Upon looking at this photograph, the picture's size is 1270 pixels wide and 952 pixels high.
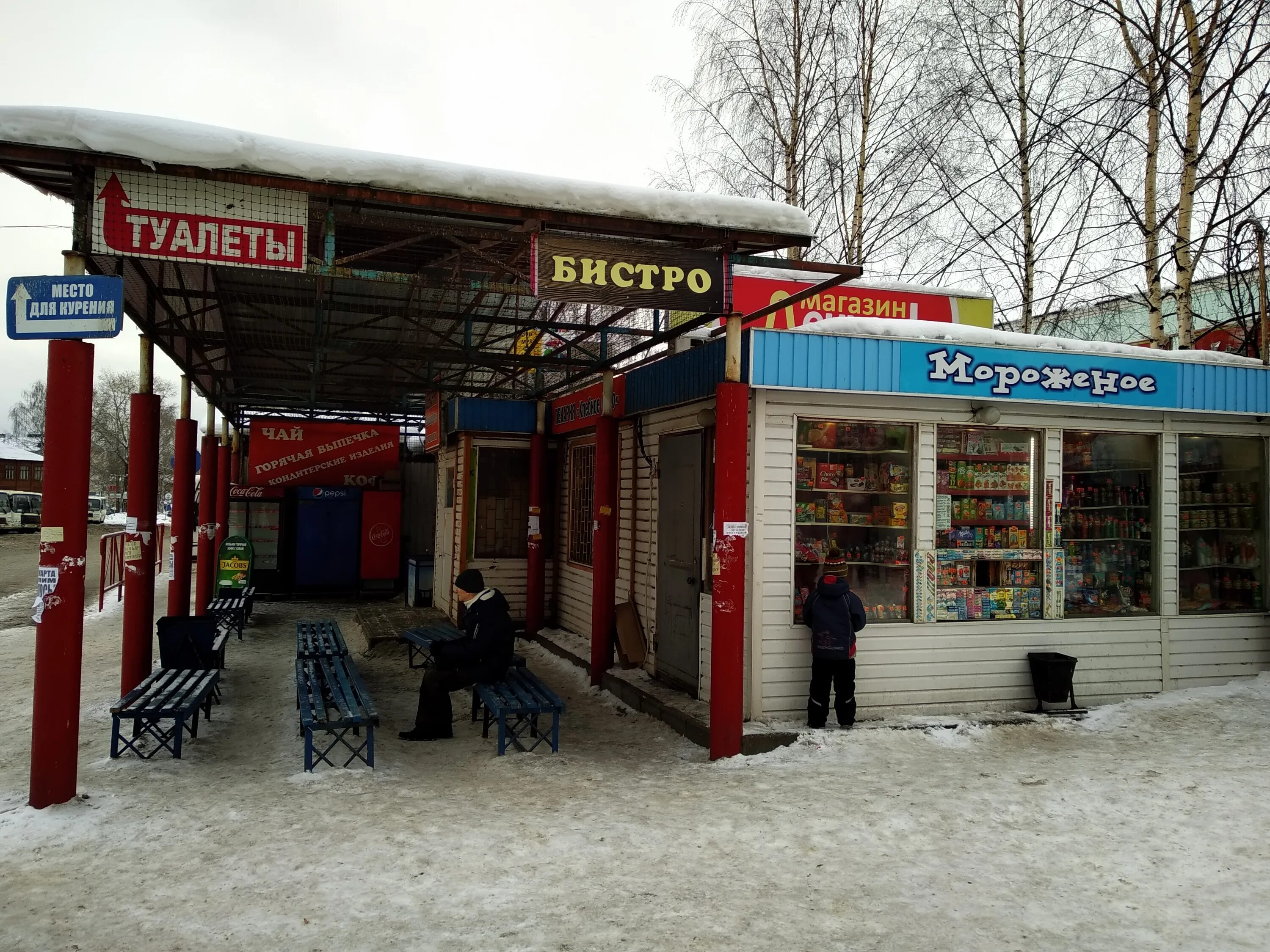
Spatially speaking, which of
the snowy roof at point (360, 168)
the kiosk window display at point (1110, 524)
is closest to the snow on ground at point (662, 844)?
the kiosk window display at point (1110, 524)

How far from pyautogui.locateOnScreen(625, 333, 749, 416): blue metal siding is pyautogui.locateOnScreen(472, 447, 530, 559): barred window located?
3971 mm

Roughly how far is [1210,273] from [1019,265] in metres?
3.41

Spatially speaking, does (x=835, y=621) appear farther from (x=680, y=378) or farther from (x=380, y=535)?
(x=380, y=535)

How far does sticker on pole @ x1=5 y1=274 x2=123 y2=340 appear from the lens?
17.6 feet

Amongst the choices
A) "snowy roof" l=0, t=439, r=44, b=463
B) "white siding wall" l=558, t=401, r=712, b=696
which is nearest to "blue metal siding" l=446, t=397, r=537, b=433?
"white siding wall" l=558, t=401, r=712, b=696

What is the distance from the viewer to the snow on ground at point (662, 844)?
4.00m

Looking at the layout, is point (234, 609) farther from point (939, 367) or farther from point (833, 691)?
point (939, 367)

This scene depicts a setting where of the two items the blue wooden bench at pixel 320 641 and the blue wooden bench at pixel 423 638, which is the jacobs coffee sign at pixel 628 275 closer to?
the blue wooden bench at pixel 423 638

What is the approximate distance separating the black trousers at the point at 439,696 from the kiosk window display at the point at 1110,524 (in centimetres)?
586

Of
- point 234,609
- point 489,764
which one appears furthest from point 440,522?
point 489,764

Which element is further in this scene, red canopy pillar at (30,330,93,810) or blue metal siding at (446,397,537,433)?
blue metal siding at (446,397,537,433)

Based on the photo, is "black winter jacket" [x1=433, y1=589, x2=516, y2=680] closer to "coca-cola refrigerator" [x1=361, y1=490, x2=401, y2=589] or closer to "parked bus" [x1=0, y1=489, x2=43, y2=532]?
"coca-cola refrigerator" [x1=361, y1=490, x2=401, y2=589]

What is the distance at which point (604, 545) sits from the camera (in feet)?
31.4

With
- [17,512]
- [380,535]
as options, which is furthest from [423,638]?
[17,512]
